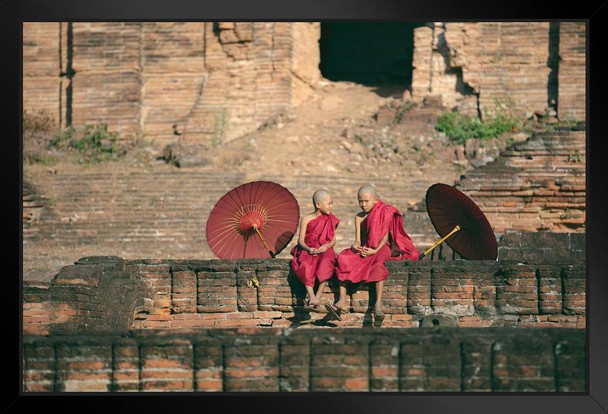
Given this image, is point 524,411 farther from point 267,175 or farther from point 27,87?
point 27,87

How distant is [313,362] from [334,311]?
3.67m

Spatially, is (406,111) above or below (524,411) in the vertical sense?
above

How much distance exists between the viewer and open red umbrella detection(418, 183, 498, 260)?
15945mm

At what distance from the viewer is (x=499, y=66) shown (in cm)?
2972

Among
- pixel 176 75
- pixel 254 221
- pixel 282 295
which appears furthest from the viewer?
pixel 176 75

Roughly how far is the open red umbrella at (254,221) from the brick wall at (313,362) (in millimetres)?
5262

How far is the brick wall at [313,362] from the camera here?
10703 mm

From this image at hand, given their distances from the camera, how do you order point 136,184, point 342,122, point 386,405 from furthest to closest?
point 342,122
point 136,184
point 386,405

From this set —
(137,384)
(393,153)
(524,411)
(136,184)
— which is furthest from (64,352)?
(393,153)

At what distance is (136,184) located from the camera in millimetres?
25875

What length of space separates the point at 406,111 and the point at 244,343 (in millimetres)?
18395

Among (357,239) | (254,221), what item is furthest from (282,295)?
(254,221)

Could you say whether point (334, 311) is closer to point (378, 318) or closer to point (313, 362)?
point (378, 318)

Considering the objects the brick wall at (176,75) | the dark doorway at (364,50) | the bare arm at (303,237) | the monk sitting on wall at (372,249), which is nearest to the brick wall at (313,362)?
the monk sitting on wall at (372,249)
